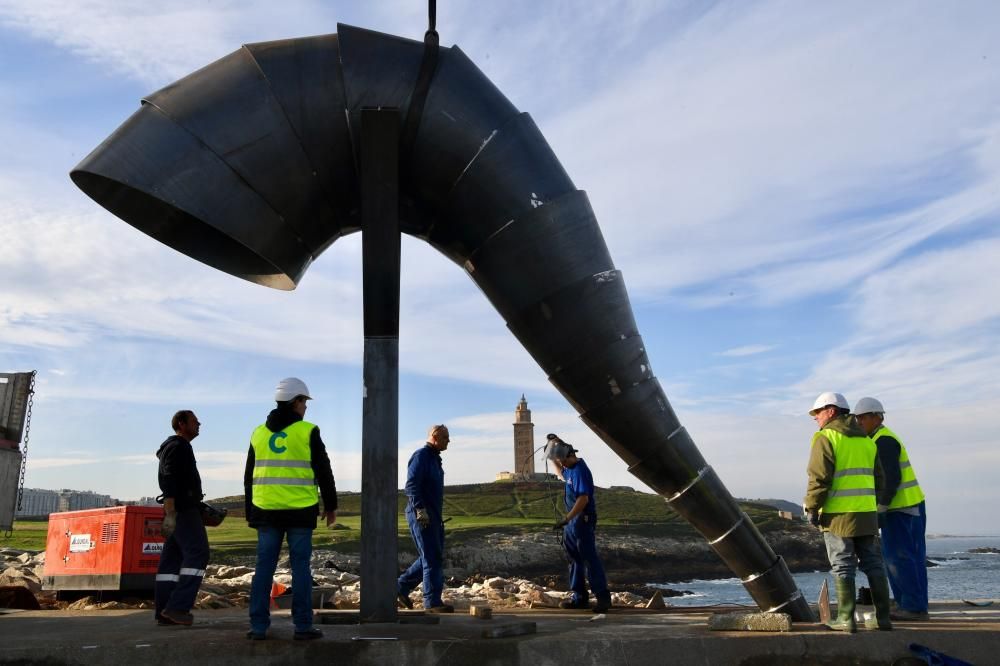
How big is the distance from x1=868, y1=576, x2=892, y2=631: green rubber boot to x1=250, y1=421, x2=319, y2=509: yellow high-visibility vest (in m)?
4.03

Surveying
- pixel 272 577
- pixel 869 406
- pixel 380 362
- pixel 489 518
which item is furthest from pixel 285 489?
pixel 489 518

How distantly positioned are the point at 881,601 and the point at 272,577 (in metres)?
4.27

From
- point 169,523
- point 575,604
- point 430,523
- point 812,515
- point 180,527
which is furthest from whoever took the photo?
point 575,604

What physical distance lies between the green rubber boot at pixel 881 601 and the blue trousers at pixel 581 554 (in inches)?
141

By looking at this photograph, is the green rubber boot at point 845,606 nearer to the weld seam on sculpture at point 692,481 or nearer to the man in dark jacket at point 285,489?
the weld seam on sculpture at point 692,481

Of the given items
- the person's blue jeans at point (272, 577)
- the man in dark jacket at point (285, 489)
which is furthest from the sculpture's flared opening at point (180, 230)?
the person's blue jeans at point (272, 577)

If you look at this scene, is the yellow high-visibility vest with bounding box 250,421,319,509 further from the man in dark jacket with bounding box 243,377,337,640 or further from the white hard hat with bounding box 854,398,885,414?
the white hard hat with bounding box 854,398,885,414

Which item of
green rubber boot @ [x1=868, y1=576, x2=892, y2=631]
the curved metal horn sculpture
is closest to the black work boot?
the curved metal horn sculpture

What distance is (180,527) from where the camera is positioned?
6824 mm

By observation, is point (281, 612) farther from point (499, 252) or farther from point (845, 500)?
point (845, 500)

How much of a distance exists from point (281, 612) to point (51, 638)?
10.4 ft

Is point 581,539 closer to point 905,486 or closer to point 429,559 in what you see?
point 429,559

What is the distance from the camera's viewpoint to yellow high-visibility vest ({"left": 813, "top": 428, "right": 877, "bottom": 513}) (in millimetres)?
5750

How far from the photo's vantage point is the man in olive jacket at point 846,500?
5.70m
